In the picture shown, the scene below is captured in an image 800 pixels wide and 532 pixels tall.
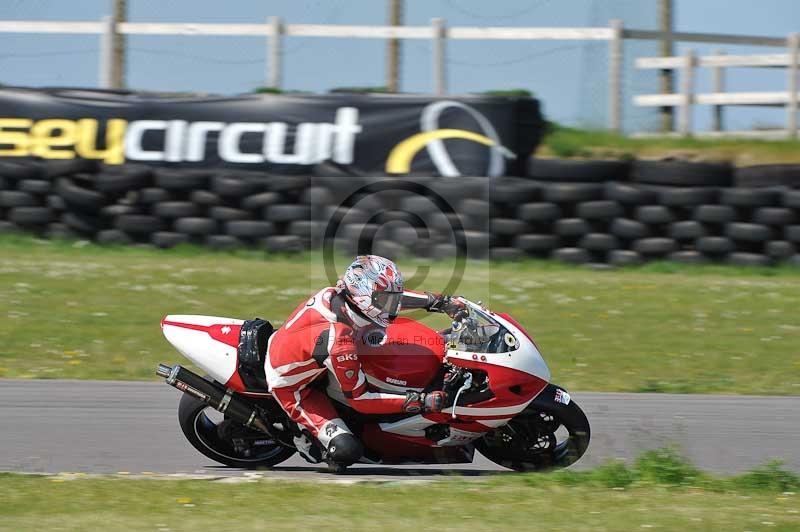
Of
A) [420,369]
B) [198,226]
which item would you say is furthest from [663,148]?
[420,369]

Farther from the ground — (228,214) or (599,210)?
(599,210)

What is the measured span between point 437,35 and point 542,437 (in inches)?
360

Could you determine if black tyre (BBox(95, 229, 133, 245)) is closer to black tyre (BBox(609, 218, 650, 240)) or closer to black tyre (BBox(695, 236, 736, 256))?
black tyre (BBox(609, 218, 650, 240))

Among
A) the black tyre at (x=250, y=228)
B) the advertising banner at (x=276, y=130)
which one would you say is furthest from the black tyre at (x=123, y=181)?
the black tyre at (x=250, y=228)

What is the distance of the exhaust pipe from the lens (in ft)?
20.8

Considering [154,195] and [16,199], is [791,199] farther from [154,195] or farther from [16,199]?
[16,199]

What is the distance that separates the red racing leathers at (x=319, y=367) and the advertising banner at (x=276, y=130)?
7.32 meters

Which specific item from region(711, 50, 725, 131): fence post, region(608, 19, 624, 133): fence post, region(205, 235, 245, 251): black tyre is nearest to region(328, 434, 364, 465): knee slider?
region(205, 235, 245, 251): black tyre

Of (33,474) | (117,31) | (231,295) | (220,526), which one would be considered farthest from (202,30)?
(220,526)

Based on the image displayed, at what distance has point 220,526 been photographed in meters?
4.83

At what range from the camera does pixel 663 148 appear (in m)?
14.8

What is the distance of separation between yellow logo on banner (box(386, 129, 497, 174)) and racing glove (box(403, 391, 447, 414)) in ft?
24.9

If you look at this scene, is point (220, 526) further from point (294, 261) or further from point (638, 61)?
point (638, 61)

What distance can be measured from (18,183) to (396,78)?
481cm
